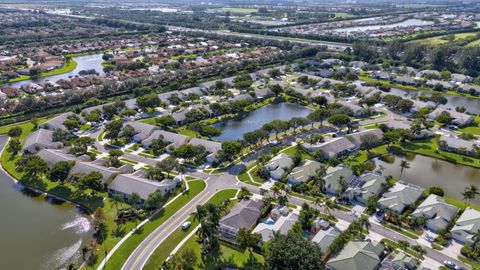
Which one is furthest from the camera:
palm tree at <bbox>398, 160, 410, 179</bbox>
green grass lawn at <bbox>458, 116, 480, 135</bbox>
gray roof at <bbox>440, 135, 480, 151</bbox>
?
green grass lawn at <bbox>458, 116, 480, 135</bbox>

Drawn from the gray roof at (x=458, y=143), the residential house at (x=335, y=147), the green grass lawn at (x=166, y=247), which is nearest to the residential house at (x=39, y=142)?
the green grass lawn at (x=166, y=247)

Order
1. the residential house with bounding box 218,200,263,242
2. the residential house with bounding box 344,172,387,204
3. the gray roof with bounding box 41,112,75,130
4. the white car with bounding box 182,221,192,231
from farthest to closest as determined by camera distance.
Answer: the gray roof with bounding box 41,112,75,130, the residential house with bounding box 344,172,387,204, the white car with bounding box 182,221,192,231, the residential house with bounding box 218,200,263,242

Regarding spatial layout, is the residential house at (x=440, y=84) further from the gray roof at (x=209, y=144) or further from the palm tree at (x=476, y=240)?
the gray roof at (x=209, y=144)

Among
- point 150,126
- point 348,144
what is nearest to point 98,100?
point 150,126

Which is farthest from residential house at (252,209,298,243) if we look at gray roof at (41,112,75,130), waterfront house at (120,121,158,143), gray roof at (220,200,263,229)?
gray roof at (41,112,75,130)

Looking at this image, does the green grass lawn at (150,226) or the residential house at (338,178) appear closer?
the green grass lawn at (150,226)

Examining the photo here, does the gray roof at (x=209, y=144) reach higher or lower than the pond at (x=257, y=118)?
higher

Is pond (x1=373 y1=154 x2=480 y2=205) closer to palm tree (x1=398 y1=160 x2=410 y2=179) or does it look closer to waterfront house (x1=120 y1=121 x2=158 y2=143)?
palm tree (x1=398 y1=160 x2=410 y2=179)
